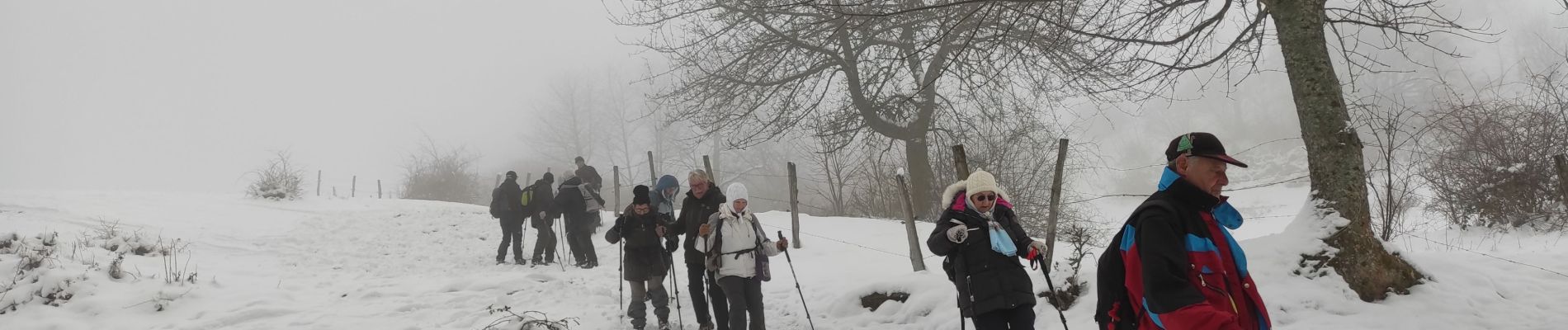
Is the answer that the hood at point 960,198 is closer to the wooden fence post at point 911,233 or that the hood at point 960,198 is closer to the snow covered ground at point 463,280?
the snow covered ground at point 463,280

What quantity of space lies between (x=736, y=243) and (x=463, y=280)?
4.56 meters

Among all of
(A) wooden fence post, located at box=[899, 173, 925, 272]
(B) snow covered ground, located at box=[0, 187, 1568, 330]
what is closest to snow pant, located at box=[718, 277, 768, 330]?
(B) snow covered ground, located at box=[0, 187, 1568, 330]

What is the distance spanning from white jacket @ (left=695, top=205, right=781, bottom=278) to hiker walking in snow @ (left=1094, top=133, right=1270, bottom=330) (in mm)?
3232

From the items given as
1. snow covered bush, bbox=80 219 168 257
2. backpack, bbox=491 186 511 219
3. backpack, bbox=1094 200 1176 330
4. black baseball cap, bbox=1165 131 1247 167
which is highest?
black baseball cap, bbox=1165 131 1247 167

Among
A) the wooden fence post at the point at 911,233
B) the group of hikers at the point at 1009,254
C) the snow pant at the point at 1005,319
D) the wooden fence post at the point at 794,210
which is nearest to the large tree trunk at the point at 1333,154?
the group of hikers at the point at 1009,254

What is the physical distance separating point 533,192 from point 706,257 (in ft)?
18.1

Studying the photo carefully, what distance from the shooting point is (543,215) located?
9.75m

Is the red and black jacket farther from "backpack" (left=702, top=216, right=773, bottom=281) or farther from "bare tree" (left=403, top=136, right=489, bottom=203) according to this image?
"bare tree" (left=403, top=136, right=489, bottom=203)

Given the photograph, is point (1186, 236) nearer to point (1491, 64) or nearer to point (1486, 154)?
point (1486, 154)

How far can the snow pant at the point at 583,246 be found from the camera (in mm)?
9367

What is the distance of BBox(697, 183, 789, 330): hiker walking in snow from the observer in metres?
5.12

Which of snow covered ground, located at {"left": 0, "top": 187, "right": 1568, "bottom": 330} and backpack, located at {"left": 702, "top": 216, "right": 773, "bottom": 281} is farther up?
backpack, located at {"left": 702, "top": 216, "right": 773, "bottom": 281}

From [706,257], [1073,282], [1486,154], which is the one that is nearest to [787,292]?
[706,257]

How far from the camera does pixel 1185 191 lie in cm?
204
